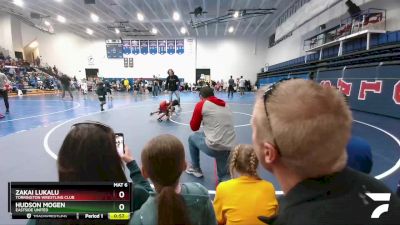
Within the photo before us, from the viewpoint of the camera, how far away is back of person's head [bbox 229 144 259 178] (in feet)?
7.48

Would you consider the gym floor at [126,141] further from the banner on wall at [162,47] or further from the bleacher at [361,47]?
the banner on wall at [162,47]

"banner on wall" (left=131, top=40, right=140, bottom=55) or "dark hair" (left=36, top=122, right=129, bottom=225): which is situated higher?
"banner on wall" (left=131, top=40, right=140, bottom=55)

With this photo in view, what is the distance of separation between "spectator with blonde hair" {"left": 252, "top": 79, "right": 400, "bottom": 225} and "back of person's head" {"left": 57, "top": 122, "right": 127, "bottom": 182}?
0.90 metres

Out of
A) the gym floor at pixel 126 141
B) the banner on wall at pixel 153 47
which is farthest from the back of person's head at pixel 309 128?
the banner on wall at pixel 153 47

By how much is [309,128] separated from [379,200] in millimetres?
303

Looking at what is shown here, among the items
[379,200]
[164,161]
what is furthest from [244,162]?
[379,200]

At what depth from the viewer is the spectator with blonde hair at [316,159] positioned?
2.37 feet

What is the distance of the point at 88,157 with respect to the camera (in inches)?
52.9

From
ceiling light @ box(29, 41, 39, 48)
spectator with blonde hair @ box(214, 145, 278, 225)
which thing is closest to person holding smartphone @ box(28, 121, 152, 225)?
spectator with blonde hair @ box(214, 145, 278, 225)

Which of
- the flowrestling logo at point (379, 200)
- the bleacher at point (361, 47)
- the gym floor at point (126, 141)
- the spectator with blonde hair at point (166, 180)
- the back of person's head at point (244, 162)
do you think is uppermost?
the bleacher at point (361, 47)

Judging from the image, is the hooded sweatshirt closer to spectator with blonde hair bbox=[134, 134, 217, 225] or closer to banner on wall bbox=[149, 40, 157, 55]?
spectator with blonde hair bbox=[134, 134, 217, 225]

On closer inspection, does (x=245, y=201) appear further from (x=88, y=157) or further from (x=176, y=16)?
(x=176, y=16)

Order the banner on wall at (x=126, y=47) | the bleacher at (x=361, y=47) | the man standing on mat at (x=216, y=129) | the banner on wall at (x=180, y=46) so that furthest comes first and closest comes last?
1. the banner on wall at (x=180, y=46)
2. the banner on wall at (x=126, y=47)
3. the bleacher at (x=361, y=47)
4. the man standing on mat at (x=216, y=129)

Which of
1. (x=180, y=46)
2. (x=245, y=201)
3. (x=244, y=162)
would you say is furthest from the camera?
(x=180, y=46)
